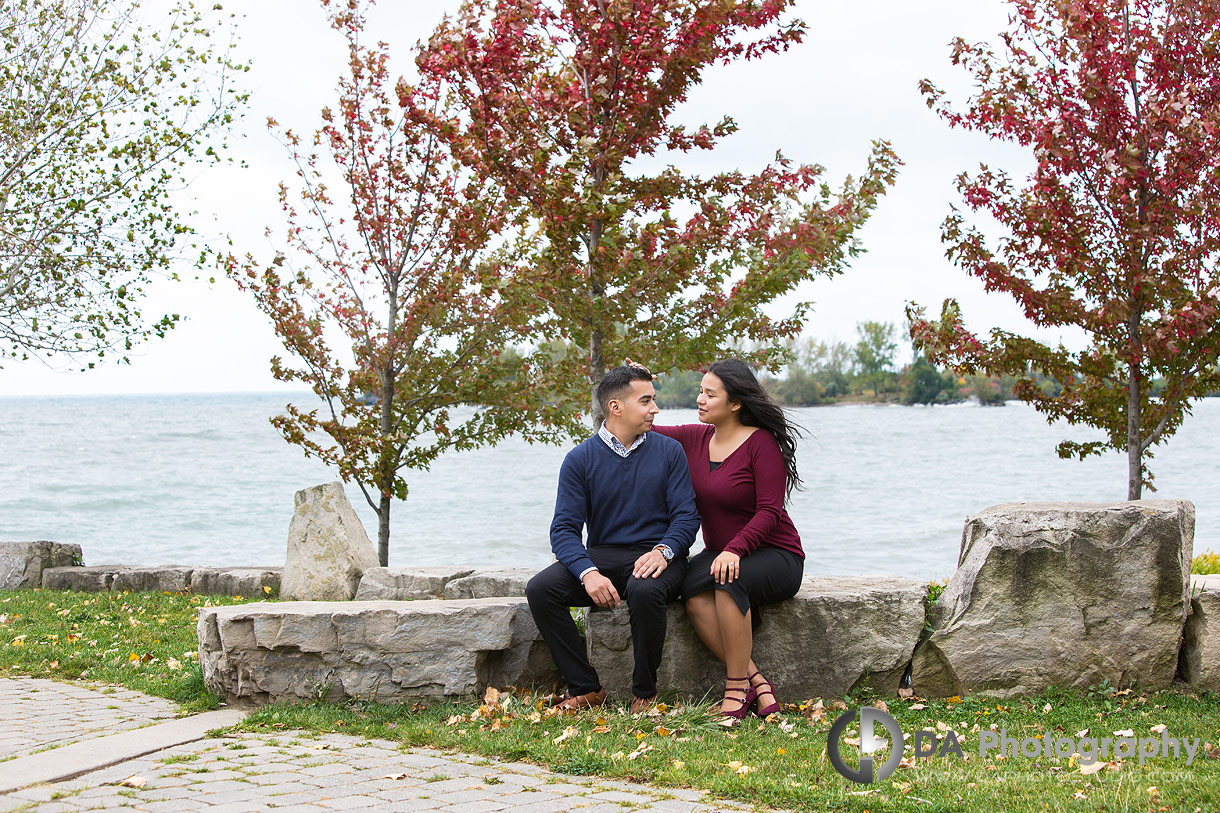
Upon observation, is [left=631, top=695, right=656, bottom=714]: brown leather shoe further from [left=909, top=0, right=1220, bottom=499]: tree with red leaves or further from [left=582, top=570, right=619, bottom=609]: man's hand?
[left=909, top=0, right=1220, bottom=499]: tree with red leaves

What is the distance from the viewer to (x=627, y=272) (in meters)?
7.31

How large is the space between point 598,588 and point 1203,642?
320cm

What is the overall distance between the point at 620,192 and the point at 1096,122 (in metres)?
3.87

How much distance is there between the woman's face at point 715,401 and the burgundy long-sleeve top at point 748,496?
0.19 m

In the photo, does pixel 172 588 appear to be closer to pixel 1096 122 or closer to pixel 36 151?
pixel 36 151

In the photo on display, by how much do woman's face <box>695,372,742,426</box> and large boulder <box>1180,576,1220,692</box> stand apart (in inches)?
105

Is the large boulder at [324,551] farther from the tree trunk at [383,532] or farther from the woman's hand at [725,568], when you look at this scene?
the woman's hand at [725,568]

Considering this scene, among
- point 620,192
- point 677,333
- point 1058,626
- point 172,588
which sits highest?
point 620,192

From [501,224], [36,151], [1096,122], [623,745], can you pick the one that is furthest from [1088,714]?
[36,151]

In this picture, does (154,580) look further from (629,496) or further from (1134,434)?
(1134,434)

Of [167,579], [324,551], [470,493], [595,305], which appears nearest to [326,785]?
[595,305]

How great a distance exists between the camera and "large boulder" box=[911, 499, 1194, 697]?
5316 millimetres

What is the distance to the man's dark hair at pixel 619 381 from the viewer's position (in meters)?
5.45

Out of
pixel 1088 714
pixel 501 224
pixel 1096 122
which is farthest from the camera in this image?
pixel 501 224
